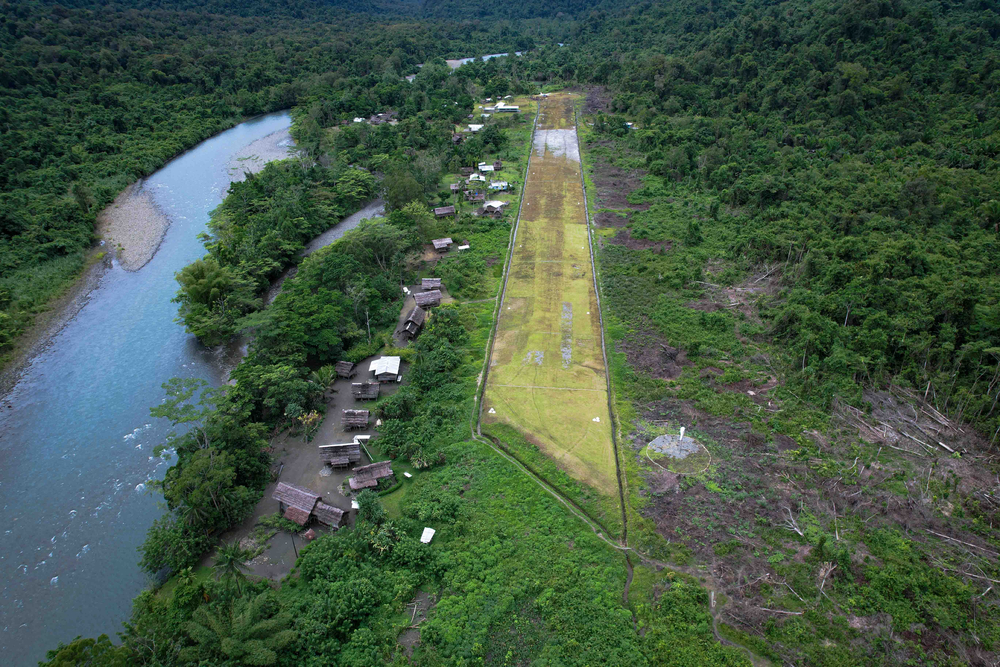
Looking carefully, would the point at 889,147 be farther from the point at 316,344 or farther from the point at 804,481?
the point at 316,344

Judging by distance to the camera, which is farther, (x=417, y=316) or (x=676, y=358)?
(x=417, y=316)

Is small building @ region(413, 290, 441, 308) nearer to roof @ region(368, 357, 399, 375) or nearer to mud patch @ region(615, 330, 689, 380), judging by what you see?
roof @ region(368, 357, 399, 375)

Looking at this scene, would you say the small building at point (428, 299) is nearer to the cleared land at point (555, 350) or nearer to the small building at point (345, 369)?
the cleared land at point (555, 350)

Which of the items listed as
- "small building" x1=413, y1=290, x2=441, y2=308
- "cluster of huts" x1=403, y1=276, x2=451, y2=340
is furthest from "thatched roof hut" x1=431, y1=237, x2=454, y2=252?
"small building" x1=413, y1=290, x2=441, y2=308

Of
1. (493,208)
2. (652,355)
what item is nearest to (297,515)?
(652,355)

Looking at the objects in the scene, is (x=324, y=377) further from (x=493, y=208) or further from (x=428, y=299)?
(x=493, y=208)

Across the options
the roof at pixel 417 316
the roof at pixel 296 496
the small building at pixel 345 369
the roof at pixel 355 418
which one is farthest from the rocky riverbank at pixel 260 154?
the roof at pixel 296 496
